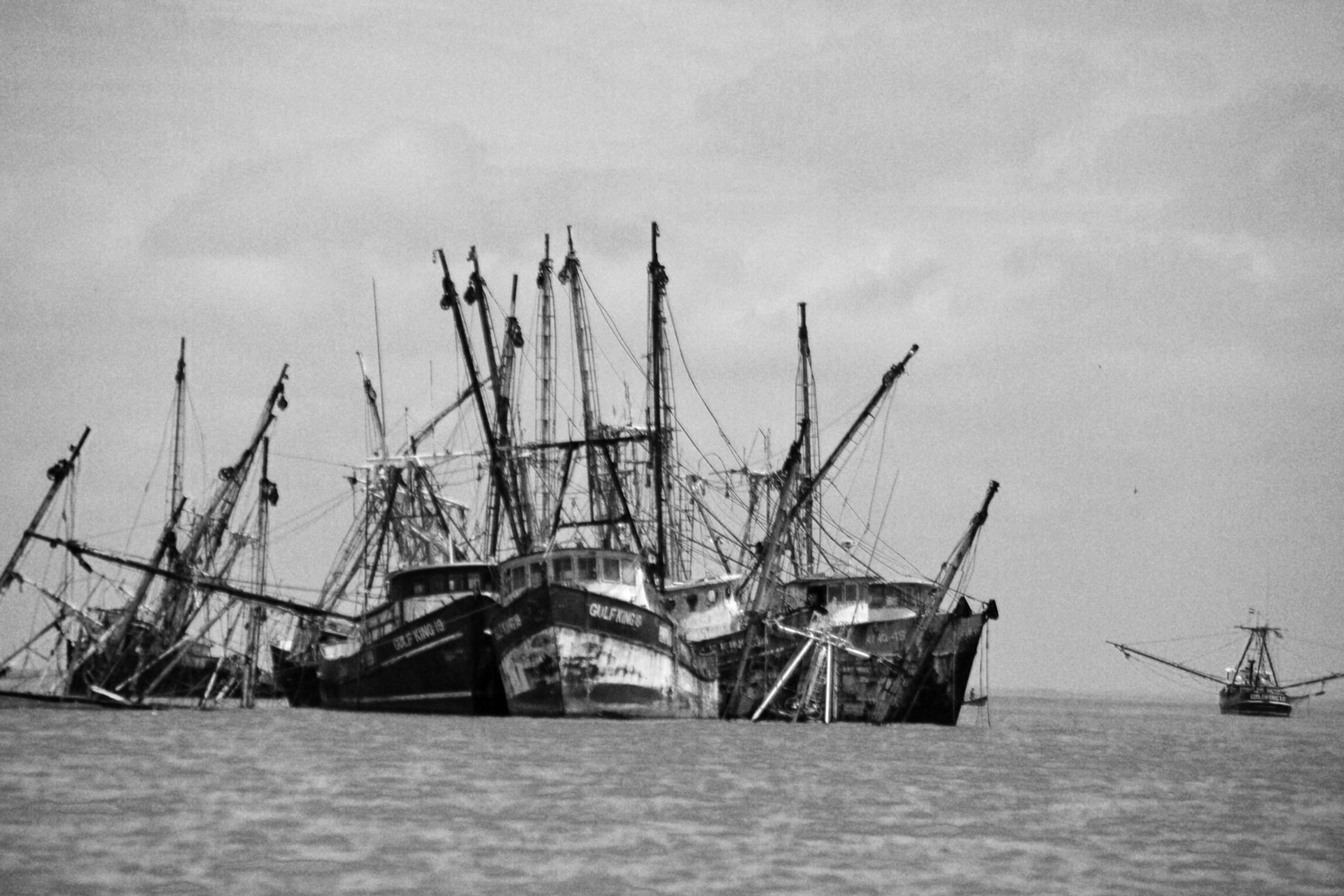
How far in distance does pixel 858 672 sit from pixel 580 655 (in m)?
13.9

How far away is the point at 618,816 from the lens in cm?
3312

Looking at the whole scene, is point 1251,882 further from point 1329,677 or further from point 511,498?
point 1329,677

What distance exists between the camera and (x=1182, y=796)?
140 feet

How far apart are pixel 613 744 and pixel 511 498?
26.6 meters

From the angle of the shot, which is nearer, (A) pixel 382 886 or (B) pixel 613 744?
(A) pixel 382 886

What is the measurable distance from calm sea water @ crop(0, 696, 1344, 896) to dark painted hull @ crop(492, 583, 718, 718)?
3.77 meters

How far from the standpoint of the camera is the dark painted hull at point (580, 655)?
60000 mm

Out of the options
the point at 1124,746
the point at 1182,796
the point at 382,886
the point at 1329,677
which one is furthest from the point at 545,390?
the point at 1329,677

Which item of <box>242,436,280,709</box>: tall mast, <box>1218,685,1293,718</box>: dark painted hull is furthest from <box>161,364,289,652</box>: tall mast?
<box>1218,685,1293,718</box>: dark painted hull

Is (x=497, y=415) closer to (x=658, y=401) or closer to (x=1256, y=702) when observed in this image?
(x=658, y=401)

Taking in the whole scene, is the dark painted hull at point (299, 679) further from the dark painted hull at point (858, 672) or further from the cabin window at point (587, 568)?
the cabin window at point (587, 568)

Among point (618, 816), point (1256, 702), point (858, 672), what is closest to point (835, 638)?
point (858, 672)

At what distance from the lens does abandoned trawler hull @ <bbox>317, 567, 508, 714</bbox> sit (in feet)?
213

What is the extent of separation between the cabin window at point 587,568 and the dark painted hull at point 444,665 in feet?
11.9
